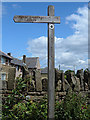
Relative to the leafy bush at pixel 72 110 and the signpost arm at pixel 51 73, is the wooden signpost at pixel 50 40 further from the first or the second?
the leafy bush at pixel 72 110

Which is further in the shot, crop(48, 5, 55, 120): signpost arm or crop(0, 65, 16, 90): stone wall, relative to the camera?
crop(0, 65, 16, 90): stone wall

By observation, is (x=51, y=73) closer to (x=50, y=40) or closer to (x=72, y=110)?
(x=50, y=40)

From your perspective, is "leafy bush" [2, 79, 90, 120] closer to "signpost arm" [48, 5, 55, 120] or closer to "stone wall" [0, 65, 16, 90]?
"stone wall" [0, 65, 16, 90]

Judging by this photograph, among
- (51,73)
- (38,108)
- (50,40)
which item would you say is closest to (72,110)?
(38,108)

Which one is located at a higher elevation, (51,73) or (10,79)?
(51,73)

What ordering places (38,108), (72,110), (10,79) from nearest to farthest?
(72,110)
(38,108)
(10,79)

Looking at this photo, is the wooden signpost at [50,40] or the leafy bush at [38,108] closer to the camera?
the wooden signpost at [50,40]

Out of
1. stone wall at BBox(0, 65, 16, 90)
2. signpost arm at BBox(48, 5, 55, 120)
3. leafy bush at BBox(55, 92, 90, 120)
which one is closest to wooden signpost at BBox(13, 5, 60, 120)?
signpost arm at BBox(48, 5, 55, 120)

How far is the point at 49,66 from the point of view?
3.45 meters

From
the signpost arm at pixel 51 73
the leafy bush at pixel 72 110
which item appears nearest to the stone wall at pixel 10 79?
the leafy bush at pixel 72 110

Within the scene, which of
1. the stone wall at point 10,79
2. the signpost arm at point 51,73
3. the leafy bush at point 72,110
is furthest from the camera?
the stone wall at point 10,79

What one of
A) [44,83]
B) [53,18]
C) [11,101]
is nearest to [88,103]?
[44,83]

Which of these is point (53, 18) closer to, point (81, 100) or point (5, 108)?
point (81, 100)

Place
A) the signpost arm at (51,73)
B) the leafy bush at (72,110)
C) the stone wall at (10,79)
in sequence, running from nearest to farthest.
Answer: the signpost arm at (51,73)
the leafy bush at (72,110)
the stone wall at (10,79)
